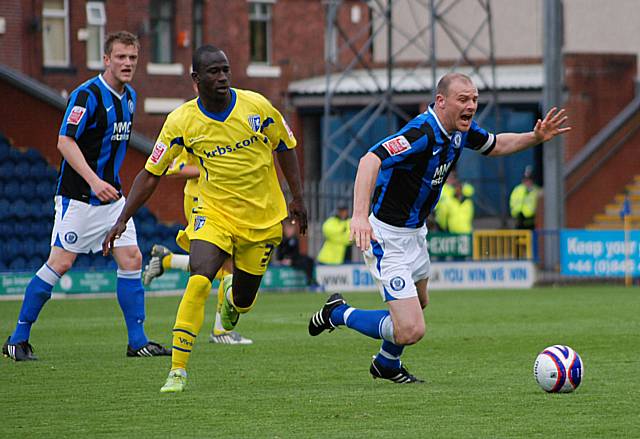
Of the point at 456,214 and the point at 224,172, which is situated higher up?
the point at 224,172

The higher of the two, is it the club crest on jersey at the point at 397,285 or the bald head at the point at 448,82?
the bald head at the point at 448,82

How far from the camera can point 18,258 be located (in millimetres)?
Result: 23438

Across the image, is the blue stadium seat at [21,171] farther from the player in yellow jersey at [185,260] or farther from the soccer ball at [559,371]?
the soccer ball at [559,371]

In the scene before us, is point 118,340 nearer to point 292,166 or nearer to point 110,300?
point 292,166

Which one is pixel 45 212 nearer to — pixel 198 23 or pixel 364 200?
pixel 198 23

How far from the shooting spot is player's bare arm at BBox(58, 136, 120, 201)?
10.3m

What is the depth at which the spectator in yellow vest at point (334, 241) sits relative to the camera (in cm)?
2597

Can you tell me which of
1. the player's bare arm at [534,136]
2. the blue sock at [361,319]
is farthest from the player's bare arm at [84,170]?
the player's bare arm at [534,136]

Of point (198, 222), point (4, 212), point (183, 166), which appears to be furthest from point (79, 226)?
point (4, 212)

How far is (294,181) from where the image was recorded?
971 cm

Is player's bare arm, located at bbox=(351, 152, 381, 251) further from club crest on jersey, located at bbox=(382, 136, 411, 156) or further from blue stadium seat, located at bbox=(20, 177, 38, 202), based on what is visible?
blue stadium seat, located at bbox=(20, 177, 38, 202)

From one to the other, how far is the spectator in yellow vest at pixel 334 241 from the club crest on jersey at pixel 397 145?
17103 millimetres

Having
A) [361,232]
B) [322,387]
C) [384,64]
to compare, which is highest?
[384,64]

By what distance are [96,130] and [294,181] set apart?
2109 millimetres
